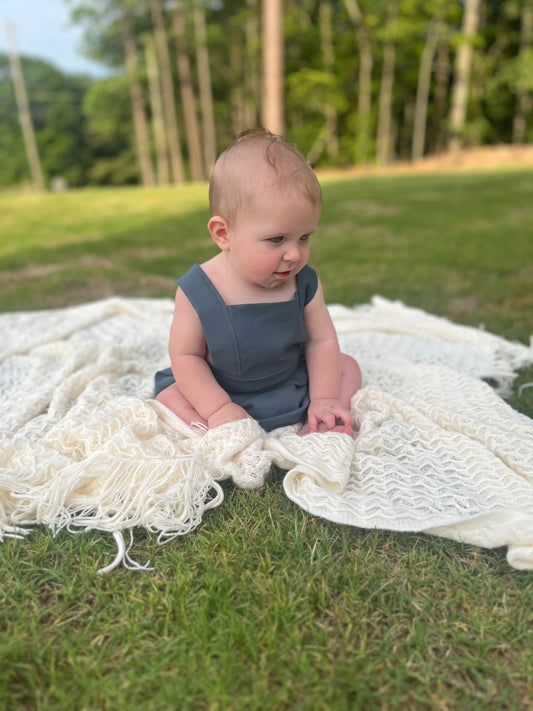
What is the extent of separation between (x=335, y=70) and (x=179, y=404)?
2070 cm

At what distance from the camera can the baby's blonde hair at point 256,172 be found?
57.2 inches

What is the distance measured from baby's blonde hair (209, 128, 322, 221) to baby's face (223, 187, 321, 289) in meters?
0.02

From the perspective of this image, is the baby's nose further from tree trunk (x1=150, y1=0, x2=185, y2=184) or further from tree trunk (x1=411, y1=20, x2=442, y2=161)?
tree trunk (x1=150, y1=0, x2=185, y2=184)

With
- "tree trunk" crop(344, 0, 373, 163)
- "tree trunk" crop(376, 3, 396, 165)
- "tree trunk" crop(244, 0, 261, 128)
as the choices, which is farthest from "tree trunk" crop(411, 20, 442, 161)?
"tree trunk" crop(244, 0, 261, 128)

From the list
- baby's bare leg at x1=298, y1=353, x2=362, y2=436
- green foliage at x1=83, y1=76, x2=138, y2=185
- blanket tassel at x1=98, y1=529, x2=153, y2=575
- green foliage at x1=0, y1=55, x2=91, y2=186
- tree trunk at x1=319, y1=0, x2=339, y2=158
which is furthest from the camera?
green foliage at x1=0, y1=55, x2=91, y2=186

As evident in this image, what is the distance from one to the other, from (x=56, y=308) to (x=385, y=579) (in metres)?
2.68

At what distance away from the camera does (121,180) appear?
100 feet

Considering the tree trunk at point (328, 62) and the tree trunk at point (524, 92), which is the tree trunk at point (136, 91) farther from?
the tree trunk at point (524, 92)

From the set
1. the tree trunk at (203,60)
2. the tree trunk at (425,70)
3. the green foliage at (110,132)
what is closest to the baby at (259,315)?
the tree trunk at (203,60)

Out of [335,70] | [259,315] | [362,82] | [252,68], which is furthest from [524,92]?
[259,315]

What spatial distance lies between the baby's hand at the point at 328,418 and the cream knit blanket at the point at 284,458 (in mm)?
60

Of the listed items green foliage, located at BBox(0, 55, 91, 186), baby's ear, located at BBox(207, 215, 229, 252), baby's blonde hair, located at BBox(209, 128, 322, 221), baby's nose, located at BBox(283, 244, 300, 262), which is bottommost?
green foliage, located at BBox(0, 55, 91, 186)

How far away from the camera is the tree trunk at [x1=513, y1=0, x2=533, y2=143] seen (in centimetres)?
1735

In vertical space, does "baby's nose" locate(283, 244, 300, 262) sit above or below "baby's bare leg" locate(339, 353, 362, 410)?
above
